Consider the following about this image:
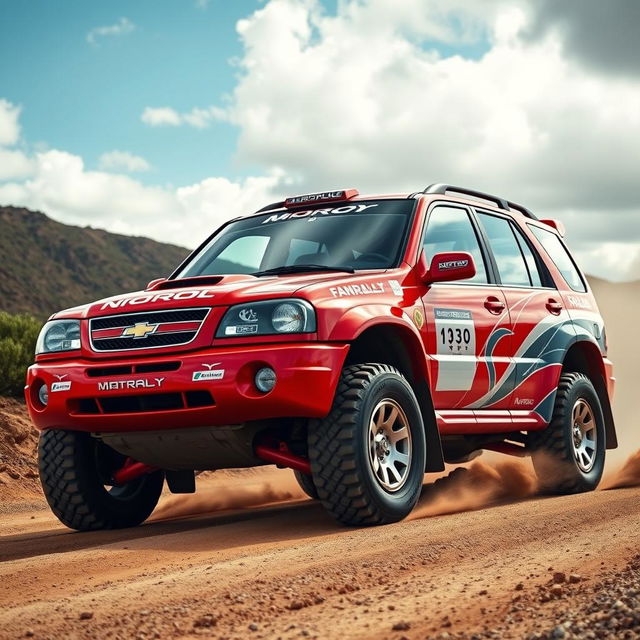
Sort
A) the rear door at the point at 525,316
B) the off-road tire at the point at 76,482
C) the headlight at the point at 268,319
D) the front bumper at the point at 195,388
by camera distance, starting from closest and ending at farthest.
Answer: the front bumper at the point at 195,388
the headlight at the point at 268,319
the off-road tire at the point at 76,482
the rear door at the point at 525,316

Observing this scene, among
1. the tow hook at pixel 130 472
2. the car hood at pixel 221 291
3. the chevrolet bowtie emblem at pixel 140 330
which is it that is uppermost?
the car hood at pixel 221 291

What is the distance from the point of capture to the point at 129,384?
19.1ft

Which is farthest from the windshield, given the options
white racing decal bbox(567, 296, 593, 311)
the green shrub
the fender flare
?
the green shrub

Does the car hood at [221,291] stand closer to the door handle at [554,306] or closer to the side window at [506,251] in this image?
the side window at [506,251]

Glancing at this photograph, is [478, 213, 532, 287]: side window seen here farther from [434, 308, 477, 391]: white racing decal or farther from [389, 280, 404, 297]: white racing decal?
[389, 280, 404, 297]: white racing decal

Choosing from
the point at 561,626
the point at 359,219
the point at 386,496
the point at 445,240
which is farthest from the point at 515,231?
the point at 561,626

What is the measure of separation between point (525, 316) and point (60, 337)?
3350 mm

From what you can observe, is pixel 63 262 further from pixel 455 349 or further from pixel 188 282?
pixel 188 282

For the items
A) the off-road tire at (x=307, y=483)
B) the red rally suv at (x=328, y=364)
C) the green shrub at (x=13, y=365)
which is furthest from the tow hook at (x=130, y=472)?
the green shrub at (x=13, y=365)

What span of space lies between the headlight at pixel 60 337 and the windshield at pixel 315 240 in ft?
3.84

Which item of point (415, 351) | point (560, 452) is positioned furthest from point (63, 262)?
point (415, 351)

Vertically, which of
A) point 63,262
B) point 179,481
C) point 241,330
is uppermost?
point 63,262

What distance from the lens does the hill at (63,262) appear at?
6876 centimetres

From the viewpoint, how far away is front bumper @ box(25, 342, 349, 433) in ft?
18.2
